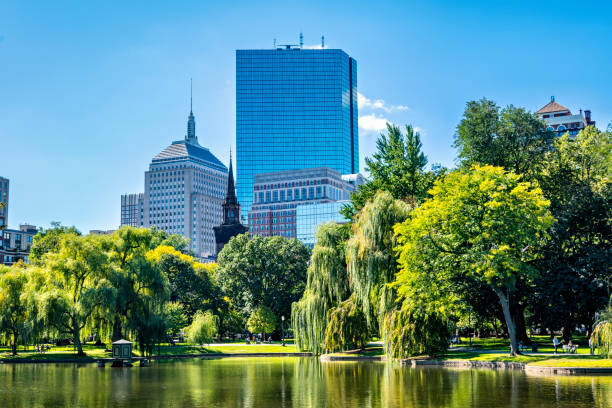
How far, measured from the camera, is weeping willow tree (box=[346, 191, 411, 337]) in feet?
168

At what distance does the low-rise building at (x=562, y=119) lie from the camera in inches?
6166

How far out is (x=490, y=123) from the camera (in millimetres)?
66750

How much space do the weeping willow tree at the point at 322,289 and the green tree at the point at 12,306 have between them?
87.0 ft

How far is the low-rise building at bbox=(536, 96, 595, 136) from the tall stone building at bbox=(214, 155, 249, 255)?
80021 millimetres

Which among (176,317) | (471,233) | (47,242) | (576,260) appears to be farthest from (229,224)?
(471,233)

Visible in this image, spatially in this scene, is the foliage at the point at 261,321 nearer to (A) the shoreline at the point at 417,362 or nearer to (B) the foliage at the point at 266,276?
(B) the foliage at the point at 266,276

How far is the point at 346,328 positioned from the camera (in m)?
53.6

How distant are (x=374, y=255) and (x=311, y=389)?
20777 mm

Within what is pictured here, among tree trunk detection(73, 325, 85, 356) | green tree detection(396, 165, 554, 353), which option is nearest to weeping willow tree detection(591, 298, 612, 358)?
green tree detection(396, 165, 554, 353)

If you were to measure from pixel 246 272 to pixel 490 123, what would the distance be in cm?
4080

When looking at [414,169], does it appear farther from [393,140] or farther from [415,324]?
[415,324]

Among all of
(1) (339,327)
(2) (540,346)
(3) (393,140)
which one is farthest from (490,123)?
(1) (339,327)

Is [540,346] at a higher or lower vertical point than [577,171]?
lower

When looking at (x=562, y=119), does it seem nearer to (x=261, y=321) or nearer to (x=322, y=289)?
(x=261, y=321)
